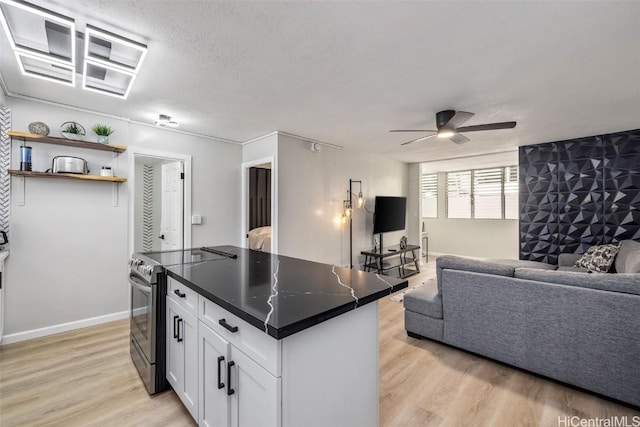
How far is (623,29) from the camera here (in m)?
1.77

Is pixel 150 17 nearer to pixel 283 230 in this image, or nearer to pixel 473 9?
pixel 473 9

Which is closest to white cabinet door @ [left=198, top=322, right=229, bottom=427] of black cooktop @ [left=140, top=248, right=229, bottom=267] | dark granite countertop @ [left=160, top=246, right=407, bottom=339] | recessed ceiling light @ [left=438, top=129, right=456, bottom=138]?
dark granite countertop @ [left=160, top=246, right=407, bottom=339]

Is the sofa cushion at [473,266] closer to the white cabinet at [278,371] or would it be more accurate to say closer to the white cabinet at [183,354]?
the white cabinet at [278,371]

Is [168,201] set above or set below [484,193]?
below

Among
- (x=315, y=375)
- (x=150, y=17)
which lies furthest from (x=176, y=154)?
(x=315, y=375)

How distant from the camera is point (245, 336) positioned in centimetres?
127

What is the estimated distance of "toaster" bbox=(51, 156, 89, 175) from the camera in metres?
2.97

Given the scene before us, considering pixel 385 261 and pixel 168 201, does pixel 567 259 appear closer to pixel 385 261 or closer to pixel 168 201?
pixel 385 261

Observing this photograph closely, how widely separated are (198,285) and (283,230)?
8.53ft

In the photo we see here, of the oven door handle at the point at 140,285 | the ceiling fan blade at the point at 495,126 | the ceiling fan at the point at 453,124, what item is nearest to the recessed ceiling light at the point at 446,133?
the ceiling fan at the point at 453,124

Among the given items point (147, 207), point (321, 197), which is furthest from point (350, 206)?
point (147, 207)

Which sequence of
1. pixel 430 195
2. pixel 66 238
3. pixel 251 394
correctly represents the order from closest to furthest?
pixel 251 394 → pixel 66 238 → pixel 430 195

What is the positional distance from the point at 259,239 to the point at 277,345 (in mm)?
3992

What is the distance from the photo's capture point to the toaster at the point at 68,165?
2.97 meters
